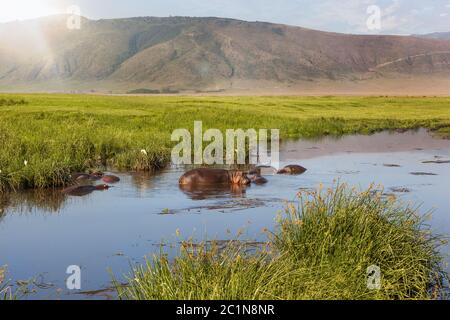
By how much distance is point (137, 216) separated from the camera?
1335 cm

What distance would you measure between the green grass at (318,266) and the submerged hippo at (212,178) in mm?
7635

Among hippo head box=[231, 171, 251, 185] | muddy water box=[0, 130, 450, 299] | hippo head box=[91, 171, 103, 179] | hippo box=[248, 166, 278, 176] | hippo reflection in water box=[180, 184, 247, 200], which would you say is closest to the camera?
muddy water box=[0, 130, 450, 299]

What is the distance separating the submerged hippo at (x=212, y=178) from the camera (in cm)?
1720

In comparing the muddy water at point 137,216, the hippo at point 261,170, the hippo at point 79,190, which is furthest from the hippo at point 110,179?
the hippo at point 261,170

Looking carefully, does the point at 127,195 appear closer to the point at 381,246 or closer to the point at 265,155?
the point at 381,246

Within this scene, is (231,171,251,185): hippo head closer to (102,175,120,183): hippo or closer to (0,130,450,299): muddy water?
(0,130,450,299): muddy water

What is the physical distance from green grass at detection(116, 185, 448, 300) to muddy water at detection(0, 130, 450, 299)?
88cm

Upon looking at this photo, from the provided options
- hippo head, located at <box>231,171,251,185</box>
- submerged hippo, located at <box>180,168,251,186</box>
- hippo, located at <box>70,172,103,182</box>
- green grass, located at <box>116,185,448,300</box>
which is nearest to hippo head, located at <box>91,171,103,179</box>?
hippo, located at <box>70,172,103,182</box>

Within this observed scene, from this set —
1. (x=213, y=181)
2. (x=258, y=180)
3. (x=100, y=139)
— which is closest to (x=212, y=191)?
(x=213, y=181)

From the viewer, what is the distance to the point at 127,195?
51.9 ft

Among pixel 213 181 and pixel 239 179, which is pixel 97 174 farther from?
pixel 239 179

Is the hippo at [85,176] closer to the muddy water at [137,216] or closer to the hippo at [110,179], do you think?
the hippo at [110,179]

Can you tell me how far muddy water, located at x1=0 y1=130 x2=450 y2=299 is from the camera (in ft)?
32.3

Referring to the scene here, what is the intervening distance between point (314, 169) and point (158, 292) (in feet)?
49.6
